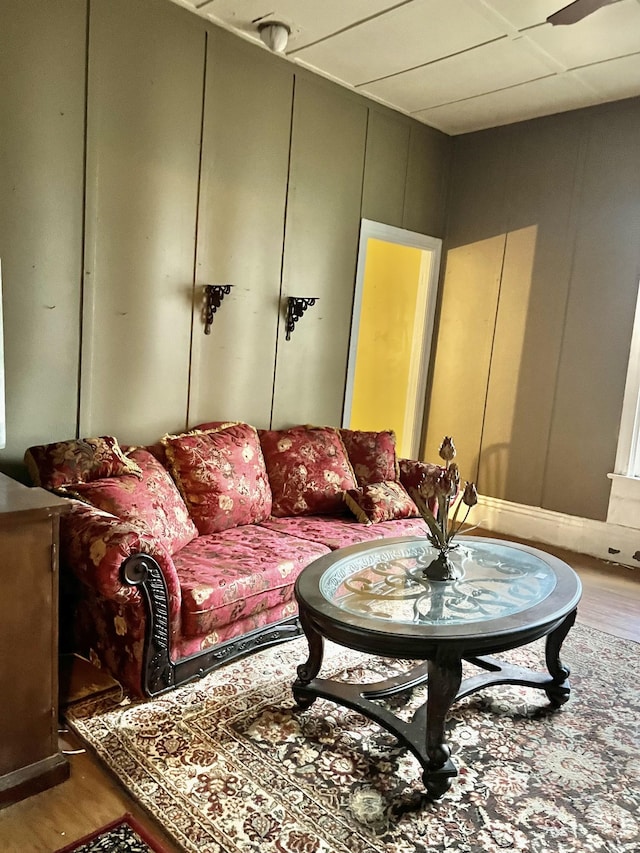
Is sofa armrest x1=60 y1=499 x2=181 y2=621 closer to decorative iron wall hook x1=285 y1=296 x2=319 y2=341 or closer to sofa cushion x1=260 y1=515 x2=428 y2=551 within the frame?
sofa cushion x1=260 y1=515 x2=428 y2=551

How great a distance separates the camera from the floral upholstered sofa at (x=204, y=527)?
2406 mm

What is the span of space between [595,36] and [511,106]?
1076 mm

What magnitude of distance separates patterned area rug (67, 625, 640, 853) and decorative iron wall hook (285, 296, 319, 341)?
220 cm

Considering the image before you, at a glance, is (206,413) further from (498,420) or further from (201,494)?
(498,420)

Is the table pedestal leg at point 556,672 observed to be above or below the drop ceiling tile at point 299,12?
below

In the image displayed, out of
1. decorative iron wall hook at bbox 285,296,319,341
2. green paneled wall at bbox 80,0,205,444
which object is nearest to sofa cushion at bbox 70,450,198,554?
green paneled wall at bbox 80,0,205,444

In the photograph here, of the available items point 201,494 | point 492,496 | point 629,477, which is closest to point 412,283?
point 492,496

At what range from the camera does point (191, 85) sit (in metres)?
3.51

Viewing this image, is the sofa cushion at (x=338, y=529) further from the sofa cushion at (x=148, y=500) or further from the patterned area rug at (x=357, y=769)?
the patterned area rug at (x=357, y=769)

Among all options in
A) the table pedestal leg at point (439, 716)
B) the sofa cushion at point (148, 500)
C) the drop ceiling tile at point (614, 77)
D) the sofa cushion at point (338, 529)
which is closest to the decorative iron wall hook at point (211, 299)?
the sofa cushion at point (148, 500)

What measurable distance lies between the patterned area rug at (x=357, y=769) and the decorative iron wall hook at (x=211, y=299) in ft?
6.31

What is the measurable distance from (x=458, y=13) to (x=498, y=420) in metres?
2.78

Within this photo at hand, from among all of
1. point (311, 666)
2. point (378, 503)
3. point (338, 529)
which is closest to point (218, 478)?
point (338, 529)

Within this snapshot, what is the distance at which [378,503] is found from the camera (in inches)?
146
